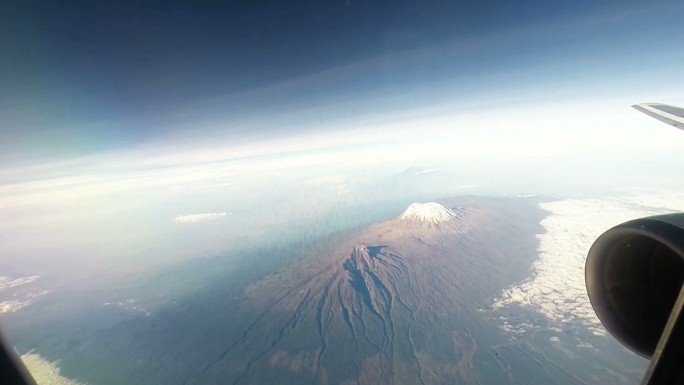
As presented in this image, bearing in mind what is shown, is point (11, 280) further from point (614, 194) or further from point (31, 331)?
point (614, 194)

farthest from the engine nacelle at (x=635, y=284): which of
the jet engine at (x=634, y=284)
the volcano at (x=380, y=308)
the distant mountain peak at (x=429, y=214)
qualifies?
the distant mountain peak at (x=429, y=214)

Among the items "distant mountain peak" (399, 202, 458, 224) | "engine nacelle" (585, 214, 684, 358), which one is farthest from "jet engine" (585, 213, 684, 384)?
"distant mountain peak" (399, 202, 458, 224)

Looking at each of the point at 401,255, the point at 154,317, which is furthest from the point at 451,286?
the point at 154,317

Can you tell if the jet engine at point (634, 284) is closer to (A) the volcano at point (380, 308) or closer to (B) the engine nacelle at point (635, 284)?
(B) the engine nacelle at point (635, 284)

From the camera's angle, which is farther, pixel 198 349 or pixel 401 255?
pixel 401 255

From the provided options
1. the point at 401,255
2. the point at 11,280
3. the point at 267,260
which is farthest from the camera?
the point at 267,260
